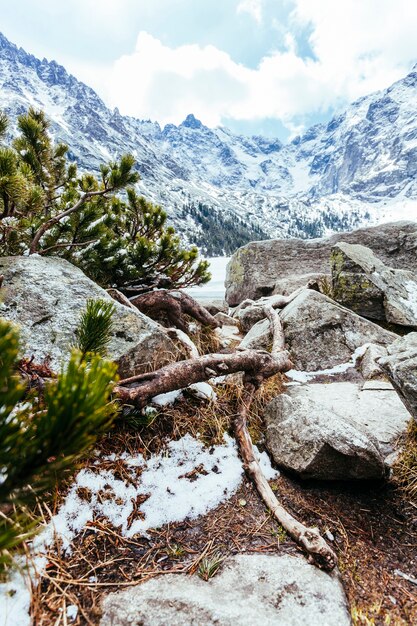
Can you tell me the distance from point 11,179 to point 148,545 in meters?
3.67

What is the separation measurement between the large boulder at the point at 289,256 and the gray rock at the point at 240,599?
10.3 m

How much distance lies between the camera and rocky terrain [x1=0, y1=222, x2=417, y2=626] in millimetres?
1919

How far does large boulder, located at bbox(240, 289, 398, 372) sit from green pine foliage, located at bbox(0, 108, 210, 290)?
2.29 metres

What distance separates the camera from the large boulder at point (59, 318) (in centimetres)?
336

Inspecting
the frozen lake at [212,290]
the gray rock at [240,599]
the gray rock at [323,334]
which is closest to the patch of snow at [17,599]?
the gray rock at [240,599]

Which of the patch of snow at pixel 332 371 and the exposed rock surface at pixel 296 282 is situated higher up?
the exposed rock surface at pixel 296 282

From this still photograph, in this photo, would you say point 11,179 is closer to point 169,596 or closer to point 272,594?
point 169,596

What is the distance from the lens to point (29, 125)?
4.99 metres

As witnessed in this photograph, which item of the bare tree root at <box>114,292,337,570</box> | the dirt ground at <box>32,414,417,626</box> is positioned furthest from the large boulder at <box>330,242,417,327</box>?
the dirt ground at <box>32,414,417,626</box>

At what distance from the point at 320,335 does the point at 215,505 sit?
15.2ft

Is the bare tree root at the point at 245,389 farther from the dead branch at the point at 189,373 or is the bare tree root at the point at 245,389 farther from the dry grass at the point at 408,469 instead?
the dry grass at the point at 408,469

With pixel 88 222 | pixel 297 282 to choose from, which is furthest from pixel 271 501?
pixel 297 282

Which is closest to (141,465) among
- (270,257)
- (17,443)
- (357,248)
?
(17,443)

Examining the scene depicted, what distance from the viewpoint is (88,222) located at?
550 centimetres
